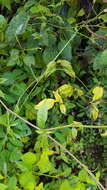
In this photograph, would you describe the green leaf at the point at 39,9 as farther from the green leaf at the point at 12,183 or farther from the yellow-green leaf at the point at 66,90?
the green leaf at the point at 12,183

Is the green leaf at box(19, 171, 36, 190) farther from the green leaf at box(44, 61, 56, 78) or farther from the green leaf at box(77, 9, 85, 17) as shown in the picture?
the green leaf at box(77, 9, 85, 17)

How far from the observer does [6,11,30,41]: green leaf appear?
117cm

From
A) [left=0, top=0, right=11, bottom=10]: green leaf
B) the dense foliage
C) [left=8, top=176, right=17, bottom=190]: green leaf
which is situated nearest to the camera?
[left=8, top=176, right=17, bottom=190]: green leaf

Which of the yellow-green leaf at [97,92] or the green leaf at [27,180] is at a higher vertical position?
the yellow-green leaf at [97,92]

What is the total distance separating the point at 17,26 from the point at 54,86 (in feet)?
0.87

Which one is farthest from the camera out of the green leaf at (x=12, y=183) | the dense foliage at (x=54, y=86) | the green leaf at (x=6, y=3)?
the green leaf at (x=6, y=3)

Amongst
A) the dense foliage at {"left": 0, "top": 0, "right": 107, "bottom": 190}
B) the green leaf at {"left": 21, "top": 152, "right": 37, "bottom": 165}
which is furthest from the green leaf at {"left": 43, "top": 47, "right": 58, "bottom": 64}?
the green leaf at {"left": 21, "top": 152, "right": 37, "bottom": 165}

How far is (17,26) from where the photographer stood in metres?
1.18

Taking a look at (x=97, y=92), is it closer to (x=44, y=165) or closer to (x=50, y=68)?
(x=50, y=68)

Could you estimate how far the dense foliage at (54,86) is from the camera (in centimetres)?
111

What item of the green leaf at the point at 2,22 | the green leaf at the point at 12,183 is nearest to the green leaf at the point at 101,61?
the green leaf at the point at 2,22

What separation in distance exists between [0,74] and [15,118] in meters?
0.20

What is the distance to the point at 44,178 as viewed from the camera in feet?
4.10

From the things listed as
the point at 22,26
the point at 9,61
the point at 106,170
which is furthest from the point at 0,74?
the point at 106,170
